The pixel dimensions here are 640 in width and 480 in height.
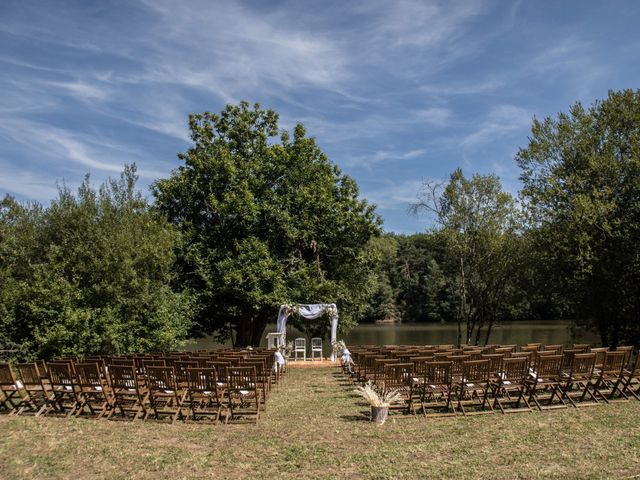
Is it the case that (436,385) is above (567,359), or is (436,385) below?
below

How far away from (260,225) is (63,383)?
17750 mm

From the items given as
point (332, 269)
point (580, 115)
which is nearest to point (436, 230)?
point (332, 269)

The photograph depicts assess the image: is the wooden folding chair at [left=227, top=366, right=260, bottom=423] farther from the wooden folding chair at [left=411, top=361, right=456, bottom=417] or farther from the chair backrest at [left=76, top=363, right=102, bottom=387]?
the wooden folding chair at [left=411, top=361, right=456, bottom=417]

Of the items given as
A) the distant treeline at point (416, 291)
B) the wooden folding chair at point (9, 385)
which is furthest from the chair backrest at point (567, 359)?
the distant treeline at point (416, 291)

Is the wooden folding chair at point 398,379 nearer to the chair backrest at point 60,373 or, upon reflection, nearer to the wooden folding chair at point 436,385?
the wooden folding chair at point 436,385

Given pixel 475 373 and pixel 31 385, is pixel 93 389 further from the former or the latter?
pixel 475 373

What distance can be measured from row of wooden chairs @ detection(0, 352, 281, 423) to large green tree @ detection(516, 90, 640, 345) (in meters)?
17.0

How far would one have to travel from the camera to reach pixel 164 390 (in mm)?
9227

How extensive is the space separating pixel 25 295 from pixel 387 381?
511 inches

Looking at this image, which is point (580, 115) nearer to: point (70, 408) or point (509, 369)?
point (509, 369)

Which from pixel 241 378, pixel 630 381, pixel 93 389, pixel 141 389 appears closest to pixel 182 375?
pixel 241 378

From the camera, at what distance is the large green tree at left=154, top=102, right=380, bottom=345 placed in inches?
986

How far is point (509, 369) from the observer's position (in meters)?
9.70

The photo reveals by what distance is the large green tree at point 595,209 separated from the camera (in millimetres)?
Answer: 21531
